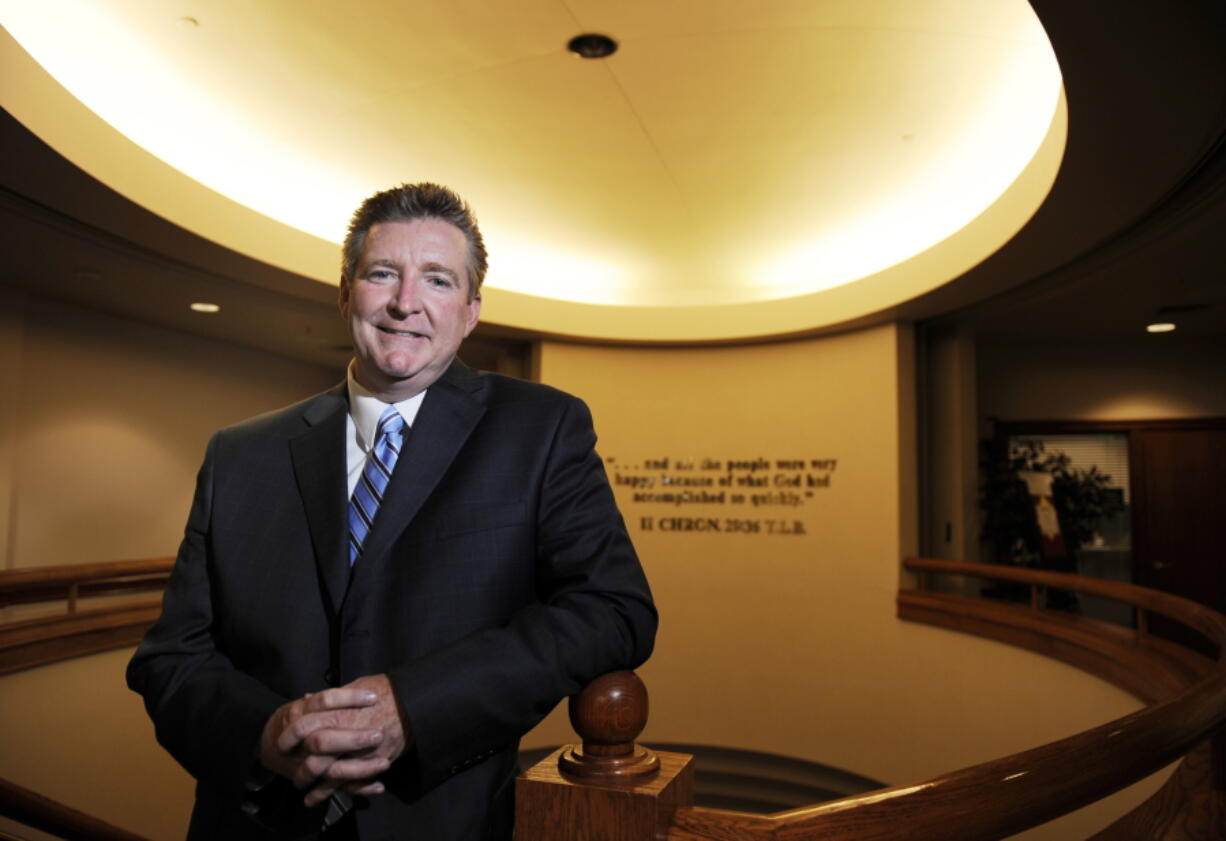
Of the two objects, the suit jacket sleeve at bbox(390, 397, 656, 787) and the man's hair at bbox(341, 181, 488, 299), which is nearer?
the suit jacket sleeve at bbox(390, 397, 656, 787)

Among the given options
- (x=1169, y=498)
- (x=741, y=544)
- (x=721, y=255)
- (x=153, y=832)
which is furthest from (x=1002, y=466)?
(x=153, y=832)

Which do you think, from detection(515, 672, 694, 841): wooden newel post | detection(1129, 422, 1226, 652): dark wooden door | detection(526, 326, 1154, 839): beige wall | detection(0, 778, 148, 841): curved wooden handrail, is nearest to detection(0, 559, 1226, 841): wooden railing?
detection(515, 672, 694, 841): wooden newel post

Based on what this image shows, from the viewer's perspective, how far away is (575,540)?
123cm

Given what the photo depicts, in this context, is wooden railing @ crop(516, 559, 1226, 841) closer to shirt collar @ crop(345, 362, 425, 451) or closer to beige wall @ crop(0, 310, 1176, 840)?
shirt collar @ crop(345, 362, 425, 451)

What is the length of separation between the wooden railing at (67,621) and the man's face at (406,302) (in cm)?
342

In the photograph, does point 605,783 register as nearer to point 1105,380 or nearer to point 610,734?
point 610,734

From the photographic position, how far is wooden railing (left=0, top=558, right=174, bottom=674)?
3807 millimetres

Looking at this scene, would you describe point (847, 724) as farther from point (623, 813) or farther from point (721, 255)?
point (623, 813)

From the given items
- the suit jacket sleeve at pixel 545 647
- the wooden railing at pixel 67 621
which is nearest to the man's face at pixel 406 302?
the suit jacket sleeve at pixel 545 647

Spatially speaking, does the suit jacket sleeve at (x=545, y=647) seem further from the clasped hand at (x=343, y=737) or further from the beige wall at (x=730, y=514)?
the beige wall at (x=730, y=514)

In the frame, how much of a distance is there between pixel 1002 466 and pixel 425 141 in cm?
494

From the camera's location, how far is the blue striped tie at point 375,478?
1258 mm

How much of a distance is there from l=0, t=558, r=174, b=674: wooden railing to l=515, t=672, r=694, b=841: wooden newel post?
372 centimetres

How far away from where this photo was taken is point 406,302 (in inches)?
50.8
